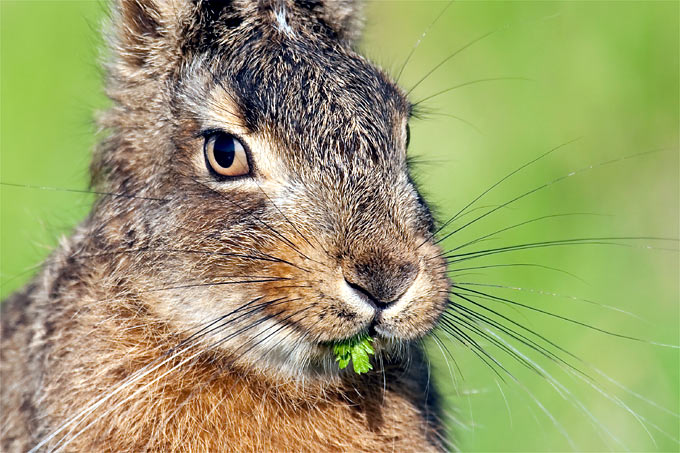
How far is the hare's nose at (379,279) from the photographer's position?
12.2 ft

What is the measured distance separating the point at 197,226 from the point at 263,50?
79 cm

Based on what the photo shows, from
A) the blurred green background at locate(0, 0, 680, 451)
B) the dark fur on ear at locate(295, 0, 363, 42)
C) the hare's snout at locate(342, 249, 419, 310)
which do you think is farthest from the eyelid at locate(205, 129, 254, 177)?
the blurred green background at locate(0, 0, 680, 451)

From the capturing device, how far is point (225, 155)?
13.9 ft

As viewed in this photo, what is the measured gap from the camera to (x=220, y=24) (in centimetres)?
459

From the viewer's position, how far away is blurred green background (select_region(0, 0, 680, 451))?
284 inches

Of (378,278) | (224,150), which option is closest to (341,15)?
(224,150)

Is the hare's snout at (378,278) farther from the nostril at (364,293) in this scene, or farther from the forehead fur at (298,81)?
the forehead fur at (298,81)

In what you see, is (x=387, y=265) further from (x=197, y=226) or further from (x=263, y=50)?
(x=263, y=50)

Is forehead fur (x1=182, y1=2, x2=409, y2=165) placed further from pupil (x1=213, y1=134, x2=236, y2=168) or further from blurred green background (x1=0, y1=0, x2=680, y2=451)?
blurred green background (x1=0, y1=0, x2=680, y2=451)

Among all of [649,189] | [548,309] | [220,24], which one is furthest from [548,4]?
[220,24]

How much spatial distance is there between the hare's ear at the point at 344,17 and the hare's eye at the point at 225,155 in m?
0.98

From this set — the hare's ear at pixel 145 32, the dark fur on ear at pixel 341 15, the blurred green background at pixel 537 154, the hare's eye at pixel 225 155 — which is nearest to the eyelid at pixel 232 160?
Answer: the hare's eye at pixel 225 155

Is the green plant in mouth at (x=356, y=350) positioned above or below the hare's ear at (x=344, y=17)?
below

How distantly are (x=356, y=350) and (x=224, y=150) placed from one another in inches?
37.6
